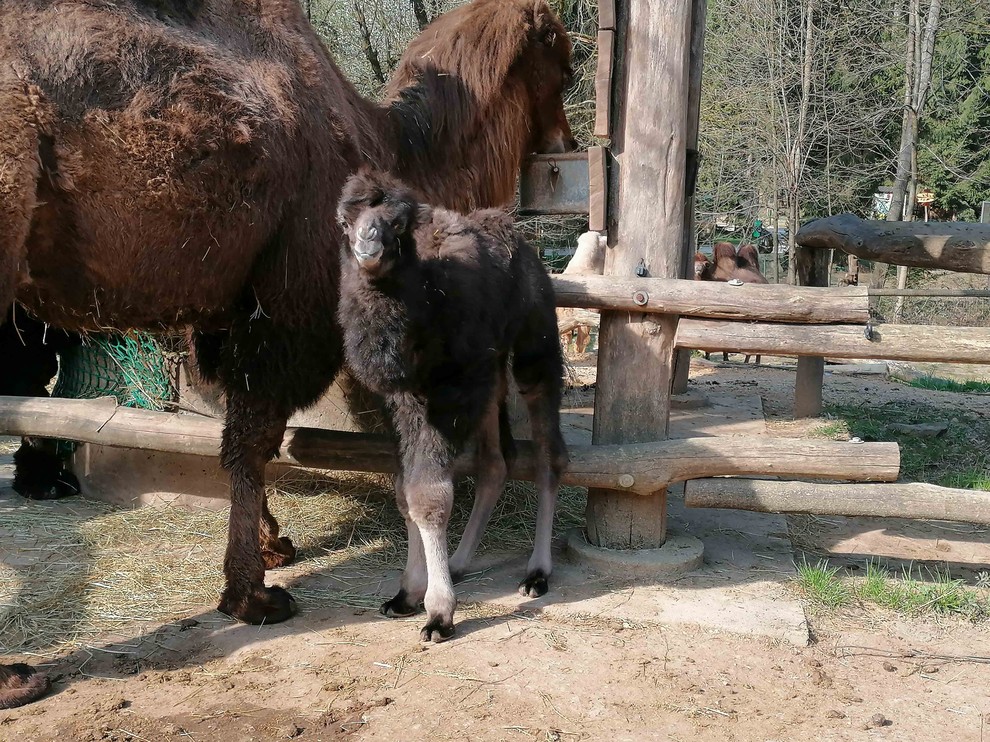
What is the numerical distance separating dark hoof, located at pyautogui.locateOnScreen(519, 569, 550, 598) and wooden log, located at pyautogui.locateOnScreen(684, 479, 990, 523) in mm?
811

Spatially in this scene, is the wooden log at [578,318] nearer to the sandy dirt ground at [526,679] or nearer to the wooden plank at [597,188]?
the wooden plank at [597,188]

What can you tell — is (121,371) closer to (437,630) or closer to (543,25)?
(437,630)

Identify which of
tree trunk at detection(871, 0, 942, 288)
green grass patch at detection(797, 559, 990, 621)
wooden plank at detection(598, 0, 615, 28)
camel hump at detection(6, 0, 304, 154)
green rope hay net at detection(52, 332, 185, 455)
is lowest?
green grass patch at detection(797, 559, 990, 621)

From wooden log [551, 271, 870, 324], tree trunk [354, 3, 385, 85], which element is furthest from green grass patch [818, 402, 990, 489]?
tree trunk [354, 3, 385, 85]

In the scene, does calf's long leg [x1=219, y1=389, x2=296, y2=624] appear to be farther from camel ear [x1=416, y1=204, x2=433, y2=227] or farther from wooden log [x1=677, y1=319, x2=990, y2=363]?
wooden log [x1=677, y1=319, x2=990, y2=363]

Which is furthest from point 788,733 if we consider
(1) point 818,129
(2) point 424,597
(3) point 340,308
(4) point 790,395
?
(1) point 818,129

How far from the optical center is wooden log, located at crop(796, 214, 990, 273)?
633 cm

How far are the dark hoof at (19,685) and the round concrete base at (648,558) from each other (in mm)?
2430

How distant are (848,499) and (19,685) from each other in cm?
351

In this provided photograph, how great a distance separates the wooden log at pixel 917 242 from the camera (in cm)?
633

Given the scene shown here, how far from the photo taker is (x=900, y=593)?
403cm

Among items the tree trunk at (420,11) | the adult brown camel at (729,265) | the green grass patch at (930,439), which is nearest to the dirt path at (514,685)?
the green grass patch at (930,439)

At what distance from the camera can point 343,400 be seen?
540cm

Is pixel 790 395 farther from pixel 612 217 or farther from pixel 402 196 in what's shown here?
pixel 402 196
